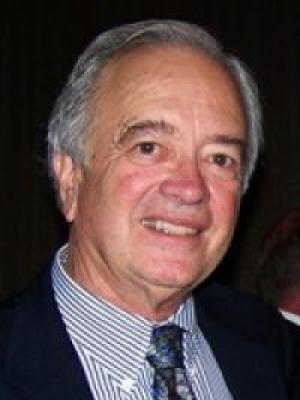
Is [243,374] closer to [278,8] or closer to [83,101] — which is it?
[83,101]

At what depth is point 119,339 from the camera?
160 cm

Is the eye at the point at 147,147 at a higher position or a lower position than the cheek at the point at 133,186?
higher

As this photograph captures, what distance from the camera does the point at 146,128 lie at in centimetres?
159

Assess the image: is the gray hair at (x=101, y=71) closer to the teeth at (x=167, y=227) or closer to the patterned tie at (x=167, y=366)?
the teeth at (x=167, y=227)

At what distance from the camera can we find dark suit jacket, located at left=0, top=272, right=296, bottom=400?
1.49 metres

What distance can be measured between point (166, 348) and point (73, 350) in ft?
0.62

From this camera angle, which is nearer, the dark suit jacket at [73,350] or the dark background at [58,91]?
the dark suit jacket at [73,350]

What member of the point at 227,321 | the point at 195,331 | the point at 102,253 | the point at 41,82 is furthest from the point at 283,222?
the point at 41,82

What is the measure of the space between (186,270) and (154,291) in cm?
7

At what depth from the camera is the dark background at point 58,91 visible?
305 centimetres

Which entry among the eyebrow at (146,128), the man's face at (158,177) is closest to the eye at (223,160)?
the man's face at (158,177)

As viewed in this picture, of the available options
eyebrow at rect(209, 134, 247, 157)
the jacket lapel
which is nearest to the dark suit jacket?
the jacket lapel

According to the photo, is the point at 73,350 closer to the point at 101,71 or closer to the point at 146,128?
the point at 146,128

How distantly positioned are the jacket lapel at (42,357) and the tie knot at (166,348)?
0.50ft
